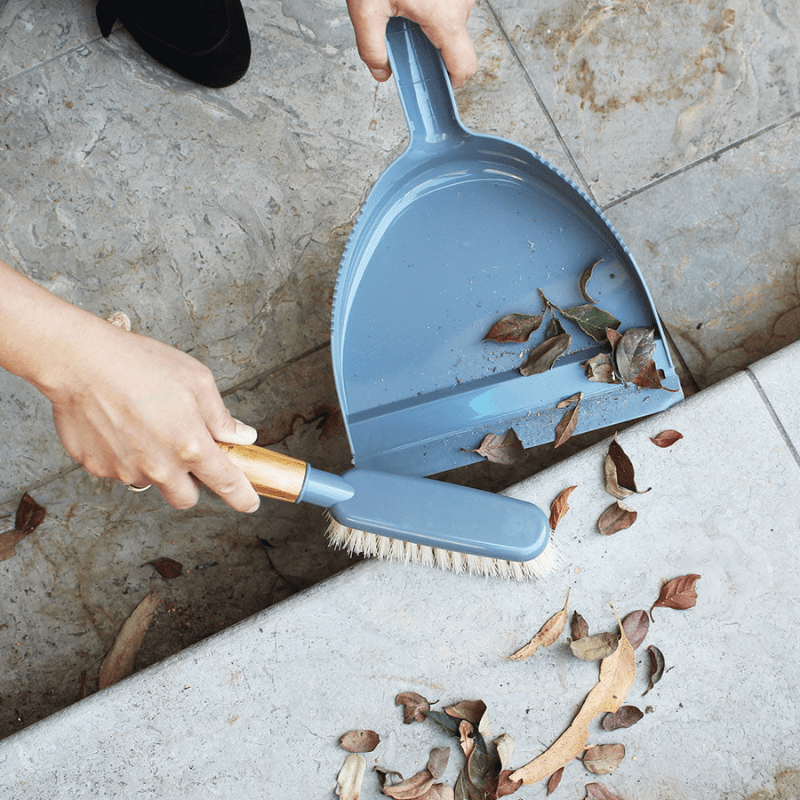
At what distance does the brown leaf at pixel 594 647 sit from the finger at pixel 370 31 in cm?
105

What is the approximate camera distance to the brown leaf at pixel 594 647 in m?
1.17

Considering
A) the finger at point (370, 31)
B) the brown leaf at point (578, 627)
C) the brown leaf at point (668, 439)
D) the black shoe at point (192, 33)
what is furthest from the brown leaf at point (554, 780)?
the black shoe at point (192, 33)

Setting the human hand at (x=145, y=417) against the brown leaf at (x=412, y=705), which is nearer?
the human hand at (x=145, y=417)

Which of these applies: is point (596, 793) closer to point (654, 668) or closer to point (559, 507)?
point (654, 668)

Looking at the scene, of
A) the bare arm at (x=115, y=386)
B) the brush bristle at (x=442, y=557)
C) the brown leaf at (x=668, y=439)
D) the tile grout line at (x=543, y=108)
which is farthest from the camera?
the tile grout line at (x=543, y=108)

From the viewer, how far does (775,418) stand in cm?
123

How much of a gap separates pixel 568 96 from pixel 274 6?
0.70 metres

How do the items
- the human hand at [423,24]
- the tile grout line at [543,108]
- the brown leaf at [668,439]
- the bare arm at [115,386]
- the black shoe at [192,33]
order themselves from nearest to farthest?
the bare arm at [115,386], the human hand at [423,24], the brown leaf at [668,439], the black shoe at [192,33], the tile grout line at [543,108]

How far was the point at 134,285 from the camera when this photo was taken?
4.79 feet

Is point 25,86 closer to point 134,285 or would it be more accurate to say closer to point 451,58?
point 134,285

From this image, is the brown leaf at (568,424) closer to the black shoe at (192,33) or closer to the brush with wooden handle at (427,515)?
the brush with wooden handle at (427,515)

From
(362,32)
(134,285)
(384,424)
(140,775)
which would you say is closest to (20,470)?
(134,285)

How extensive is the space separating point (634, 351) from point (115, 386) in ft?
2.76

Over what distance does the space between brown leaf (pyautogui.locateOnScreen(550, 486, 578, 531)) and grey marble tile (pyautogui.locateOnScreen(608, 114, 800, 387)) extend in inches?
17.6
